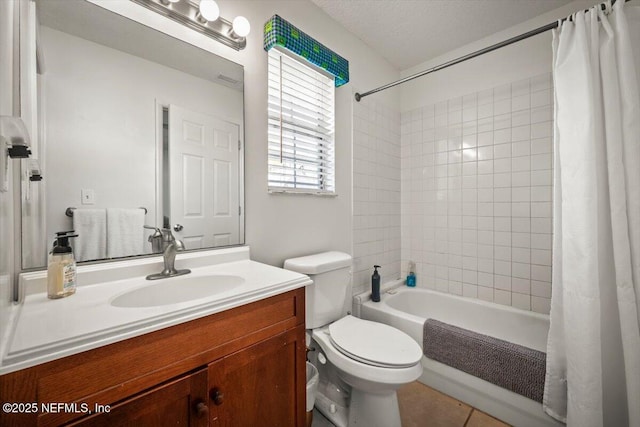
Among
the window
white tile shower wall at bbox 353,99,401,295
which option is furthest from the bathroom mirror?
white tile shower wall at bbox 353,99,401,295

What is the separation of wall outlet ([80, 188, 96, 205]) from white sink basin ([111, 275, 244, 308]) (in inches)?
14.7

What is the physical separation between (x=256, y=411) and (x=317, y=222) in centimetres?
109

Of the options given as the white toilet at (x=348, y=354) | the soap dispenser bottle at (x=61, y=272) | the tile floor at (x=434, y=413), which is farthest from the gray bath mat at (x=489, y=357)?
the soap dispenser bottle at (x=61, y=272)

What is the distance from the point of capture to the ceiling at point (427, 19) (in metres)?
1.72

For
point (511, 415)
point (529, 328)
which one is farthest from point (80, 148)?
point (529, 328)

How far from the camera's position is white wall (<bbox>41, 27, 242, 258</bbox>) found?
902mm

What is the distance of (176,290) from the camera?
1029mm

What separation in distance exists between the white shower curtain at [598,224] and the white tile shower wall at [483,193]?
26.6 inches

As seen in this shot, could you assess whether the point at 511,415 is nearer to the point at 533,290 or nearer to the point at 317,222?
the point at 533,290

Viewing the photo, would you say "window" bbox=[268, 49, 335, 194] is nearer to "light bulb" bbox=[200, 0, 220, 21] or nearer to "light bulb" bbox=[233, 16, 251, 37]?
"light bulb" bbox=[233, 16, 251, 37]

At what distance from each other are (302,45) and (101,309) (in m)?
1.55

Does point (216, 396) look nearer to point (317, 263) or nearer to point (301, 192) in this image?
point (317, 263)

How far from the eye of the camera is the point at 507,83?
6.47 ft

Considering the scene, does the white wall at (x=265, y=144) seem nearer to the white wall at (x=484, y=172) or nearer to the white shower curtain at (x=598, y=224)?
the white wall at (x=484, y=172)
